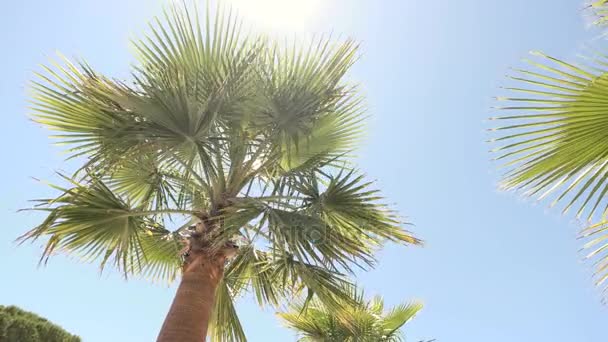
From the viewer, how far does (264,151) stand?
17.6 ft

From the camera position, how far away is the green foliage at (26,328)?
5.92m

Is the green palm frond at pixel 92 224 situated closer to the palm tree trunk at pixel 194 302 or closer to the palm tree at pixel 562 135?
the palm tree trunk at pixel 194 302

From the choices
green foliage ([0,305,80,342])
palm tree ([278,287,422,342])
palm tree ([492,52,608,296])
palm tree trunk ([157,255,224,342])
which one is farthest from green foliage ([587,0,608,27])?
green foliage ([0,305,80,342])

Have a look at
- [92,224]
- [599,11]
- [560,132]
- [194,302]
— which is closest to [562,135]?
[560,132]

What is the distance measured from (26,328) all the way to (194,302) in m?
3.07

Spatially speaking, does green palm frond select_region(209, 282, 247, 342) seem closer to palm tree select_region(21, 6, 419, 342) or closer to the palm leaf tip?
palm tree select_region(21, 6, 419, 342)

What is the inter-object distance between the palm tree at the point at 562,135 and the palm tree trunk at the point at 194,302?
3.01 meters

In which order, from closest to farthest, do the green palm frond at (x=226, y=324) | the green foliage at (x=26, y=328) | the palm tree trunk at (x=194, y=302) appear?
1. the palm tree trunk at (x=194, y=302)
2. the green palm frond at (x=226, y=324)
3. the green foliage at (x=26, y=328)

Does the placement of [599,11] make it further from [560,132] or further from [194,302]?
[194,302]

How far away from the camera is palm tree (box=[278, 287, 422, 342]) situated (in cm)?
683

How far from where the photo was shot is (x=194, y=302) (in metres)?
4.51

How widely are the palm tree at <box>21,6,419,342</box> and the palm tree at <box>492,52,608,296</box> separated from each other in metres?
2.07

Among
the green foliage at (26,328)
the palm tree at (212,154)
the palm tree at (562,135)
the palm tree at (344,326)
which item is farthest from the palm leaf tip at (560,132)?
the green foliage at (26,328)

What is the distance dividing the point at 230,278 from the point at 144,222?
1.21m
